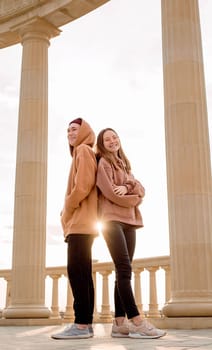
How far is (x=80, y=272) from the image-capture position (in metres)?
34.1

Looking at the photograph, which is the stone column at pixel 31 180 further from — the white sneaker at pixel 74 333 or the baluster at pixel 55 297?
the white sneaker at pixel 74 333

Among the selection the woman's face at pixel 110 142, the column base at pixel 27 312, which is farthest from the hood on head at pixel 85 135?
the column base at pixel 27 312

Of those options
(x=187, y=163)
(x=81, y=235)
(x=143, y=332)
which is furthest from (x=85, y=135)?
(x=187, y=163)

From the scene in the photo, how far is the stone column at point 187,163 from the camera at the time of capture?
54500 mm

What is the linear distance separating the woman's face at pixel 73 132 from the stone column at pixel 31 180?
46186 millimetres

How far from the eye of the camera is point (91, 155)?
35469 mm

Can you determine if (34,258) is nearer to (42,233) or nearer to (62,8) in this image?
(42,233)

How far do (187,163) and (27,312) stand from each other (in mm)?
35437

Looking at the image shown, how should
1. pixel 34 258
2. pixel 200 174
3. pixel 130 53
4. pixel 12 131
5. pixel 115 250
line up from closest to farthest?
pixel 115 250, pixel 200 174, pixel 34 258, pixel 130 53, pixel 12 131

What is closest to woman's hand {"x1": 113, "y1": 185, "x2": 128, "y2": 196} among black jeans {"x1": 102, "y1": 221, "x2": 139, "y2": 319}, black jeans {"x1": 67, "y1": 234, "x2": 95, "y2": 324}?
black jeans {"x1": 102, "y1": 221, "x2": 139, "y2": 319}

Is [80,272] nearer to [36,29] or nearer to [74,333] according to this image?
[74,333]

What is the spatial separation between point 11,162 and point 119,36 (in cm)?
3715

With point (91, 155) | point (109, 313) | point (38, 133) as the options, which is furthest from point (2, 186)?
point (91, 155)

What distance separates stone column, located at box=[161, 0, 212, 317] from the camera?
54.5m
